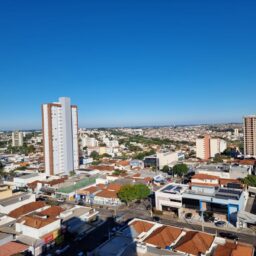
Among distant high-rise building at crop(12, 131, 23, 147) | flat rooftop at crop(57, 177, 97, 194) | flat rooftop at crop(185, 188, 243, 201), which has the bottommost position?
flat rooftop at crop(57, 177, 97, 194)

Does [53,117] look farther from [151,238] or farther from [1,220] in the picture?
[151,238]

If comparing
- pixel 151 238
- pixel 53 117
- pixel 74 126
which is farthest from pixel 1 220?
pixel 74 126

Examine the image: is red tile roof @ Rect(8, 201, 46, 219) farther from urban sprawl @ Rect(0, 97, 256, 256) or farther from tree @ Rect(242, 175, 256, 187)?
tree @ Rect(242, 175, 256, 187)

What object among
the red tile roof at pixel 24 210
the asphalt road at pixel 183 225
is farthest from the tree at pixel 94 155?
the red tile roof at pixel 24 210

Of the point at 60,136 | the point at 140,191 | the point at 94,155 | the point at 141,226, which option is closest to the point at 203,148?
the point at 94,155

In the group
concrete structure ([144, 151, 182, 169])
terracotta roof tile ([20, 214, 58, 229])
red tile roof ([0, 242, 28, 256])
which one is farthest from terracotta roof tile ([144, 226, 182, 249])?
concrete structure ([144, 151, 182, 169])

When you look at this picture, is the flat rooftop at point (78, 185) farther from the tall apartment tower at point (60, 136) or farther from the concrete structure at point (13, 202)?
the tall apartment tower at point (60, 136)

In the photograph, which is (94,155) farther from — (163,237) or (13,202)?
(163,237)
